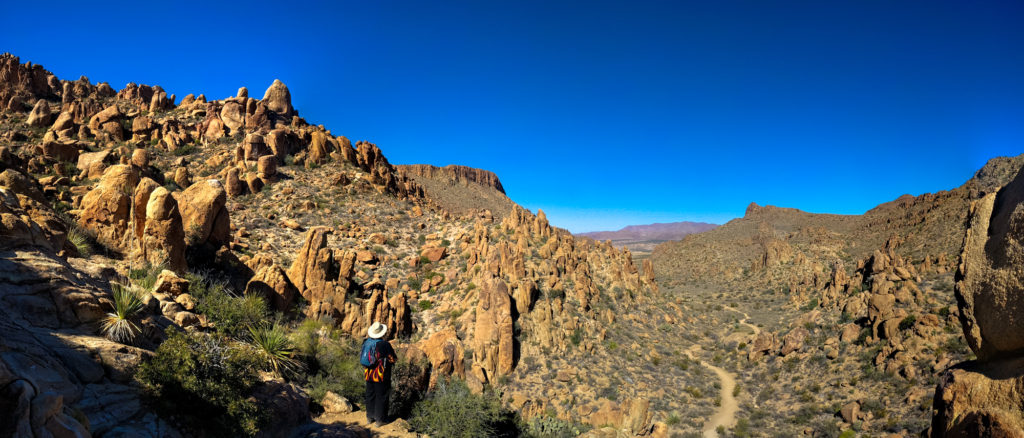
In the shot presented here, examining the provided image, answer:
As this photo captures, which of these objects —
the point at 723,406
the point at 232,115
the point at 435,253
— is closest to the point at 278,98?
the point at 232,115

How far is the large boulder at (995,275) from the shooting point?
3604mm

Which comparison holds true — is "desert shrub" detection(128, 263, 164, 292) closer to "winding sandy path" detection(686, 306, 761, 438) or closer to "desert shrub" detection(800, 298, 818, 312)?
"winding sandy path" detection(686, 306, 761, 438)

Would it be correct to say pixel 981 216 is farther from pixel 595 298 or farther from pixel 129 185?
pixel 595 298

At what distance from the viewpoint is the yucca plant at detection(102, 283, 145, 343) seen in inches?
241

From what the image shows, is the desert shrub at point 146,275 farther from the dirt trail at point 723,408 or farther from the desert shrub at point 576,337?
the dirt trail at point 723,408

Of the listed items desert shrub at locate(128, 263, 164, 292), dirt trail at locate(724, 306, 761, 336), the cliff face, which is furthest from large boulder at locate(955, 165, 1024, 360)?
the cliff face

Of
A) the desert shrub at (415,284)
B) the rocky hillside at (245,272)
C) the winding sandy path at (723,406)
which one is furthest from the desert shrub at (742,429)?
the desert shrub at (415,284)

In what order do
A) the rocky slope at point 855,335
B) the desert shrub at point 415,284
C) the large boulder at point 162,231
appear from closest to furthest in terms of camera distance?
the large boulder at point 162,231 → the rocky slope at point 855,335 → the desert shrub at point 415,284

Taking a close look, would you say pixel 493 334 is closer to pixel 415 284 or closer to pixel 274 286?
pixel 415 284

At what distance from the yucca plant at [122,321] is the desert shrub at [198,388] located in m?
0.56

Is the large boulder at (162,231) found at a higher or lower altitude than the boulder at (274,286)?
higher

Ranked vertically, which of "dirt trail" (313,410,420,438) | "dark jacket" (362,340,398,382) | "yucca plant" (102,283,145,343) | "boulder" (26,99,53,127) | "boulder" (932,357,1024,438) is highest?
"boulder" (26,99,53,127)

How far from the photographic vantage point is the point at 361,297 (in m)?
21.0

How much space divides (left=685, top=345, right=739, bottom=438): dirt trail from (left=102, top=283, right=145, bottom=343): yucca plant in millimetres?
21907
